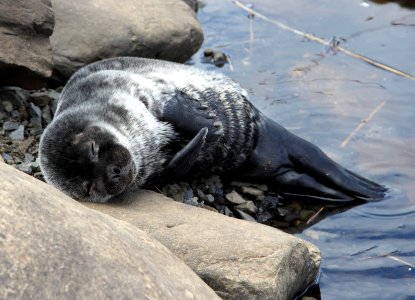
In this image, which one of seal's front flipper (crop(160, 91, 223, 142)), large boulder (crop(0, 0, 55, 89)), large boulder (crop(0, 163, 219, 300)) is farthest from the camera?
seal's front flipper (crop(160, 91, 223, 142))

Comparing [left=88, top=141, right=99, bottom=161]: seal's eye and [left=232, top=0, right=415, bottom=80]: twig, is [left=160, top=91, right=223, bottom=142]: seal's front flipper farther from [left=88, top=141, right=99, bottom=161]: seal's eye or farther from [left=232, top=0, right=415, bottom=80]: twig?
[left=232, top=0, right=415, bottom=80]: twig

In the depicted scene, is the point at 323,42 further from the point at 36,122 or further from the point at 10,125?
the point at 10,125

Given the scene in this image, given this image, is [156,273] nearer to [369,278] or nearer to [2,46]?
[369,278]

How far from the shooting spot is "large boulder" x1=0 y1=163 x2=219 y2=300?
3184 mm

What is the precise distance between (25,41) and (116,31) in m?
1.27

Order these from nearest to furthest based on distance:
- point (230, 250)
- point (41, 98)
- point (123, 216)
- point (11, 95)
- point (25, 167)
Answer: point (230, 250), point (123, 216), point (25, 167), point (11, 95), point (41, 98)

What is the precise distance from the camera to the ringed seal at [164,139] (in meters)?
5.04

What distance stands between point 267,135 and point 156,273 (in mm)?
2934

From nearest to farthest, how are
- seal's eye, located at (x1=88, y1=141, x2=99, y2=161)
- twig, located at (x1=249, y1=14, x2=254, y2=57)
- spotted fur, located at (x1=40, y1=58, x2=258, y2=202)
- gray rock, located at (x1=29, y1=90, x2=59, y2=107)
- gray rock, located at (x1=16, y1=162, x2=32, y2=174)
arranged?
seal's eye, located at (x1=88, y1=141, x2=99, y2=161)
spotted fur, located at (x1=40, y1=58, x2=258, y2=202)
gray rock, located at (x1=16, y1=162, x2=32, y2=174)
gray rock, located at (x1=29, y1=90, x2=59, y2=107)
twig, located at (x1=249, y1=14, x2=254, y2=57)

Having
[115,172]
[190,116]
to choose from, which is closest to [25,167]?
[115,172]

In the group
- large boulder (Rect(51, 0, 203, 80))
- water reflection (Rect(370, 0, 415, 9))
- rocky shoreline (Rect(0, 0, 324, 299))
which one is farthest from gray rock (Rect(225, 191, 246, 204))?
water reflection (Rect(370, 0, 415, 9))

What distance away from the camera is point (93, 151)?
16.3ft

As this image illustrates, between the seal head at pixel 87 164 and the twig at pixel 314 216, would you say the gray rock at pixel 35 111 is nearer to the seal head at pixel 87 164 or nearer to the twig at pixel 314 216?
the seal head at pixel 87 164

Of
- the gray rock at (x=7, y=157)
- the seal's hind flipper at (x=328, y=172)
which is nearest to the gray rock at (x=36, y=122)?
the gray rock at (x=7, y=157)
